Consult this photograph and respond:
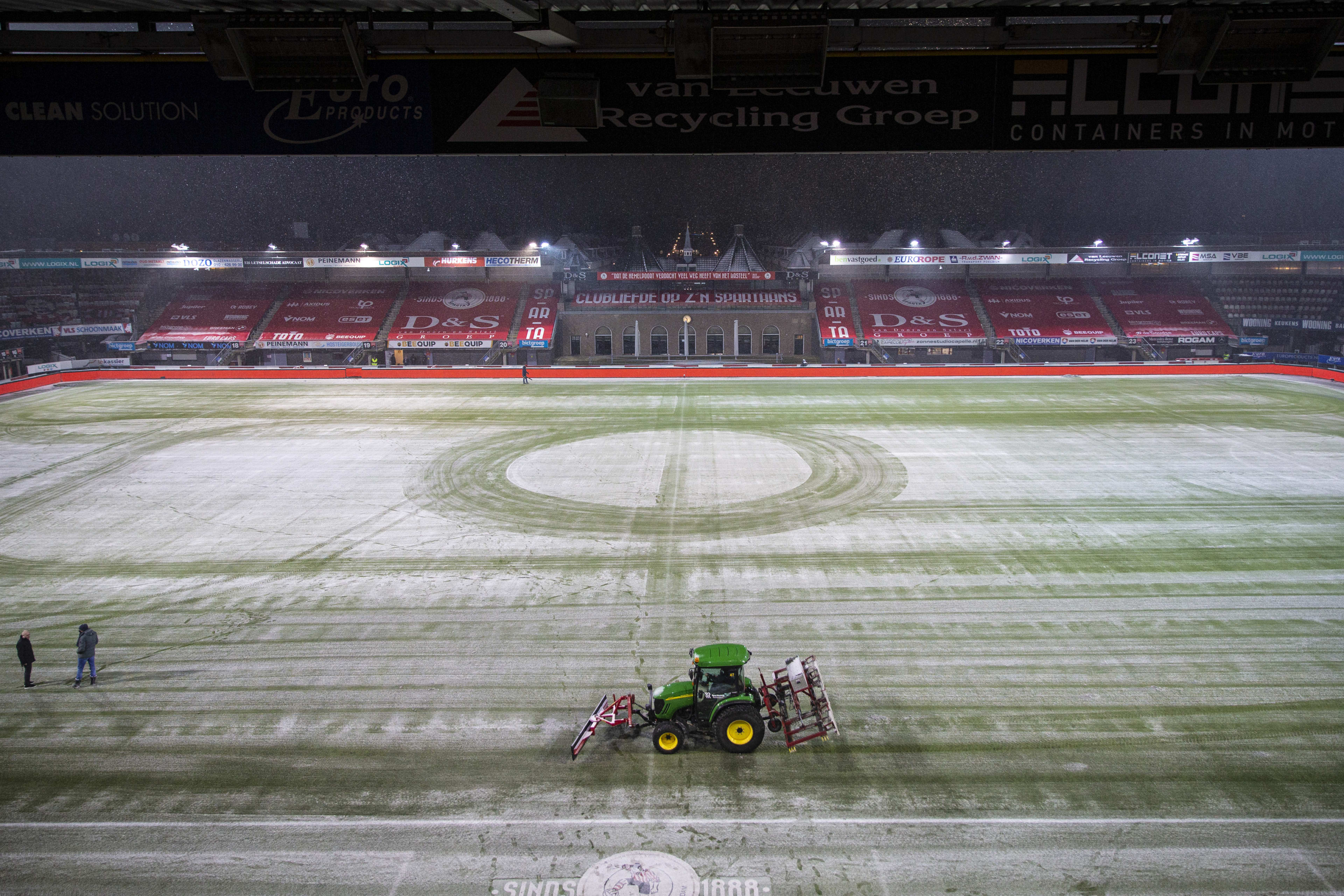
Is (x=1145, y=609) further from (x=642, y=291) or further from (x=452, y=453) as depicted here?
(x=642, y=291)

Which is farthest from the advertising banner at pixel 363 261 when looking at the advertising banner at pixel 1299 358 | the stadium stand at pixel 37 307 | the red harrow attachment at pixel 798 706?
the advertising banner at pixel 1299 358

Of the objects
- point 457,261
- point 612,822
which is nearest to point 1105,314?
point 457,261

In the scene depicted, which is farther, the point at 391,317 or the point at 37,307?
the point at 391,317

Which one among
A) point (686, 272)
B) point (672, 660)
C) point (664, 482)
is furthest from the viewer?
point (686, 272)

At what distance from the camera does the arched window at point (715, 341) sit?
54.0m

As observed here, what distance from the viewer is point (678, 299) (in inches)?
2170

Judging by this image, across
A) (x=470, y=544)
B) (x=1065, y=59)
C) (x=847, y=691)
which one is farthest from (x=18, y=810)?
(x=1065, y=59)

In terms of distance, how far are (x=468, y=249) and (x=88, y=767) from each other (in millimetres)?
62173

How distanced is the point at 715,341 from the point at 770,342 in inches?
158

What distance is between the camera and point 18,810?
920 centimetres

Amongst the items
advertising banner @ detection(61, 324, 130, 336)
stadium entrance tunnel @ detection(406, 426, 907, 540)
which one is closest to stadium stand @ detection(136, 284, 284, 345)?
advertising banner @ detection(61, 324, 130, 336)

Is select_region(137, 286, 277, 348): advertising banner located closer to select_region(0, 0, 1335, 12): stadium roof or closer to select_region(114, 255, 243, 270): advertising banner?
select_region(114, 255, 243, 270): advertising banner

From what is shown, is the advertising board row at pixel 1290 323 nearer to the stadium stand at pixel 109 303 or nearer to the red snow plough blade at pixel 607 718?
the red snow plough blade at pixel 607 718

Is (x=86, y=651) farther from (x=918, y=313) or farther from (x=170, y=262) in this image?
(x=170, y=262)
